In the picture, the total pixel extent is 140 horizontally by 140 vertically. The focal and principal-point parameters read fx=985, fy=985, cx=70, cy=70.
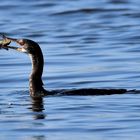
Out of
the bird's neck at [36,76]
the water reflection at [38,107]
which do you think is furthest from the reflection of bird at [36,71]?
the water reflection at [38,107]

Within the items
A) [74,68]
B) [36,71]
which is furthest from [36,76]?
[74,68]

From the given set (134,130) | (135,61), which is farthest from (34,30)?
(134,130)

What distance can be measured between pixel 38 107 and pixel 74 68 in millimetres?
5346

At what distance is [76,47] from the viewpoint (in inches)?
1125

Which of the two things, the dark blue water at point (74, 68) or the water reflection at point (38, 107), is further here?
the water reflection at point (38, 107)

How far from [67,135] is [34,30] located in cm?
1857

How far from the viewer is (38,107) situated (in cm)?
1827

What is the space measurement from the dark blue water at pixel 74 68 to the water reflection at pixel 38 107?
0.06 feet

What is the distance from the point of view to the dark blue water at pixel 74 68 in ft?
52.6

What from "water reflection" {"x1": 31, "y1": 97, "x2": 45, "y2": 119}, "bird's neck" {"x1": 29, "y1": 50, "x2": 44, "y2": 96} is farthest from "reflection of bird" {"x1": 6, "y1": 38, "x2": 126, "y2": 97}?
"water reflection" {"x1": 31, "y1": 97, "x2": 45, "y2": 119}

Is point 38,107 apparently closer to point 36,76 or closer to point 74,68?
point 36,76

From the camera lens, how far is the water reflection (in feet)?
56.8

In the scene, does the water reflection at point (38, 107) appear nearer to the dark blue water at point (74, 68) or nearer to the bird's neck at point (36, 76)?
the dark blue water at point (74, 68)

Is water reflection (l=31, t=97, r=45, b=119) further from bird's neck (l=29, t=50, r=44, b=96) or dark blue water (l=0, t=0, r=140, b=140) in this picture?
bird's neck (l=29, t=50, r=44, b=96)
